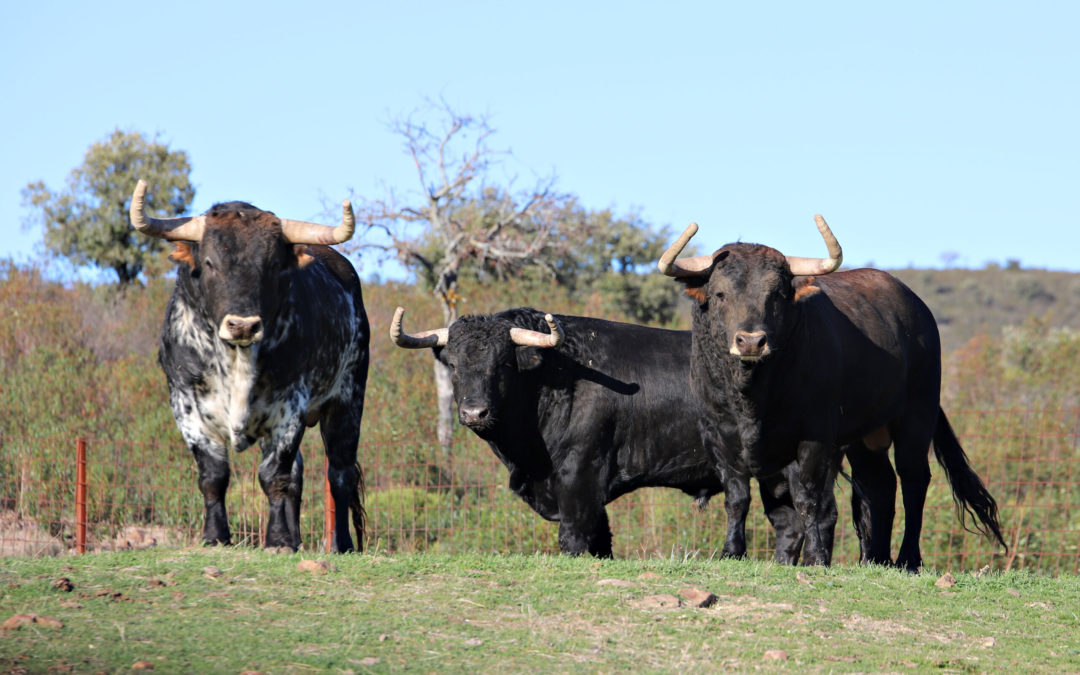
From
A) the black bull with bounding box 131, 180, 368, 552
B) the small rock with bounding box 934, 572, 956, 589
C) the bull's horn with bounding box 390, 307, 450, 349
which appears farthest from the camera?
the bull's horn with bounding box 390, 307, 450, 349

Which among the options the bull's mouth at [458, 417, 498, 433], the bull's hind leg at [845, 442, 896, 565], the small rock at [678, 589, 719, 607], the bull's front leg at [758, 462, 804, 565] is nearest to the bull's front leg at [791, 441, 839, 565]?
the bull's front leg at [758, 462, 804, 565]

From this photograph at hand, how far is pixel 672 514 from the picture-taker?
14.5 m

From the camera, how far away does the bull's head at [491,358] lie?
838cm

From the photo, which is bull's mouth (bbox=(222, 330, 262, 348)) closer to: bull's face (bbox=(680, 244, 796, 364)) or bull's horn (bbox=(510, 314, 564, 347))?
bull's horn (bbox=(510, 314, 564, 347))

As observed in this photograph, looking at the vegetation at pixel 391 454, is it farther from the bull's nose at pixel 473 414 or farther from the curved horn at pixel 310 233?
the curved horn at pixel 310 233

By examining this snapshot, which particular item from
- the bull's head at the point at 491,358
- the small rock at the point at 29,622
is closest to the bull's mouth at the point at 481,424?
the bull's head at the point at 491,358

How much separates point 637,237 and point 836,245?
24984mm

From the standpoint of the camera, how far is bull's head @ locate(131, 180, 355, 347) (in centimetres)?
690

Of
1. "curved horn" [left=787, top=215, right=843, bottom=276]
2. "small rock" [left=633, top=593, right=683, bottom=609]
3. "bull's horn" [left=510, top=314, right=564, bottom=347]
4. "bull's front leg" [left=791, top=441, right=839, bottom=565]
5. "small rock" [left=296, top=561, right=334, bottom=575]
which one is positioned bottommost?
A: "small rock" [left=633, top=593, right=683, bottom=609]

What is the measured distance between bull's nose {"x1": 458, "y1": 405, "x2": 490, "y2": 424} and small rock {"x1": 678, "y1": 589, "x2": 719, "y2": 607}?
2.51m

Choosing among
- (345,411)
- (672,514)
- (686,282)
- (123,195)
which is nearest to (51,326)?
(123,195)

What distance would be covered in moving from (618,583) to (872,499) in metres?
3.73

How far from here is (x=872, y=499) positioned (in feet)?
30.2

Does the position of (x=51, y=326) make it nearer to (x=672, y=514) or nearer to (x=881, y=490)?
(x=672, y=514)
